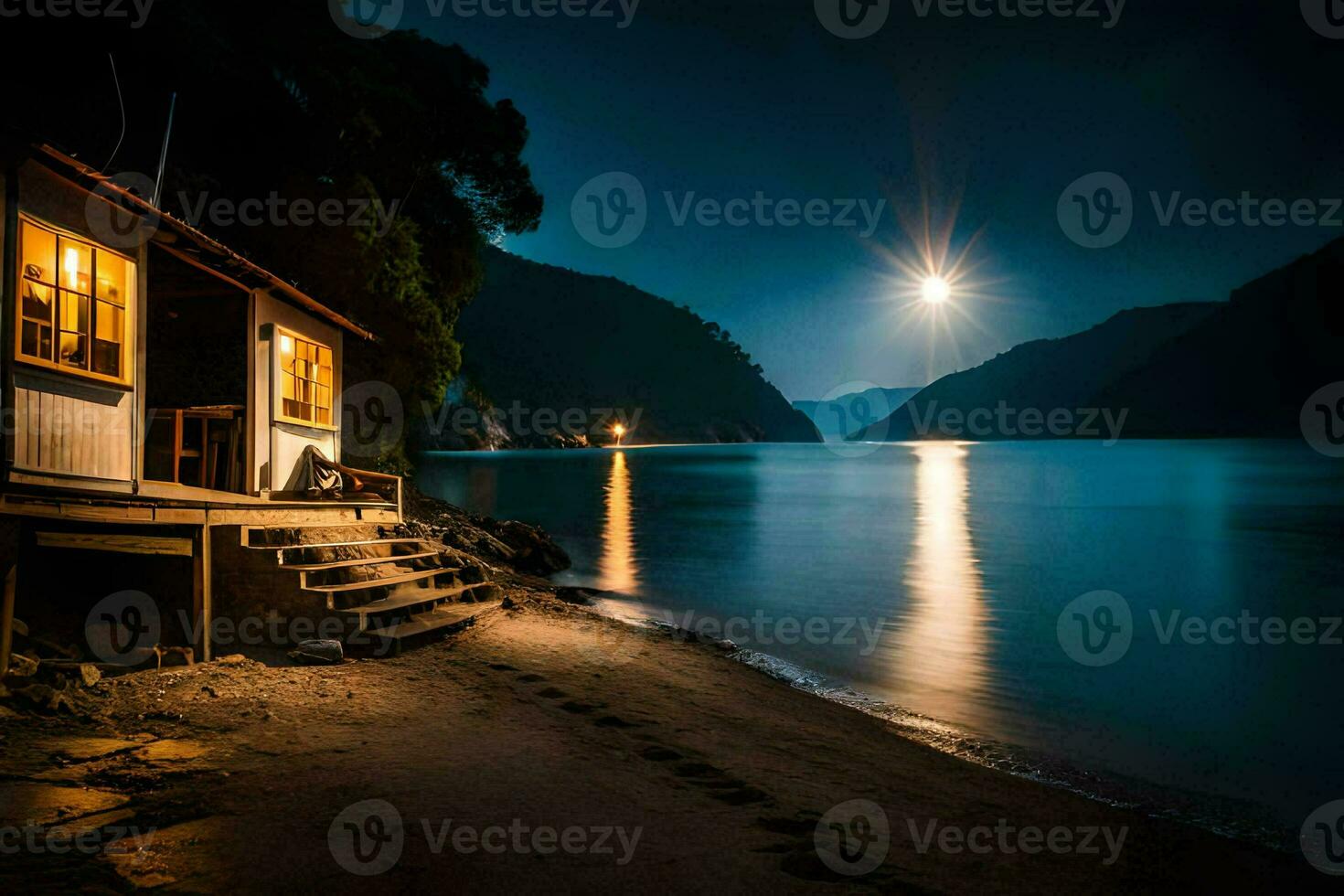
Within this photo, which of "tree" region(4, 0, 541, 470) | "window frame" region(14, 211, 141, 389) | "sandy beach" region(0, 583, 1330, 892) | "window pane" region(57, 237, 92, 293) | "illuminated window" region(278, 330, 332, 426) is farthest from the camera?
"tree" region(4, 0, 541, 470)

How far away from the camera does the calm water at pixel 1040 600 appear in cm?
863

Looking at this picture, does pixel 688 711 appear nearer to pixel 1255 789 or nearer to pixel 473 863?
pixel 473 863

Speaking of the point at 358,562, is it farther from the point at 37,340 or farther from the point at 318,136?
the point at 318,136

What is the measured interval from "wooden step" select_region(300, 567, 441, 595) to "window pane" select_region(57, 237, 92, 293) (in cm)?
395

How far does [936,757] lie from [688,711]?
261 centimetres

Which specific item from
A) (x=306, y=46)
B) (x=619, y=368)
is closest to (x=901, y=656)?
(x=306, y=46)

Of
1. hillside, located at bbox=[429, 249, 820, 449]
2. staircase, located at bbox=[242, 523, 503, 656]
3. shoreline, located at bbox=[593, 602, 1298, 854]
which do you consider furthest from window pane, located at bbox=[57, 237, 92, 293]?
hillside, located at bbox=[429, 249, 820, 449]

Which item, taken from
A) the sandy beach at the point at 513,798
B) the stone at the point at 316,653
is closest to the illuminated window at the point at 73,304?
the sandy beach at the point at 513,798

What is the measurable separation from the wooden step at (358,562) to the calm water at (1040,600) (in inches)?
216

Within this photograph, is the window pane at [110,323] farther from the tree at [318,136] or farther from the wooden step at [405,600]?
the tree at [318,136]

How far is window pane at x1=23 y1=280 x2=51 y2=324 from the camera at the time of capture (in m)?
6.69

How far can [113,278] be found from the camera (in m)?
7.79

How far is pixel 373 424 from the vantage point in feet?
61.7

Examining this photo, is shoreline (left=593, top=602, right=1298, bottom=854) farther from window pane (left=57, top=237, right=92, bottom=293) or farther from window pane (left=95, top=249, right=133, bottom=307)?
window pane (left=57, top=237, right=92, bottom=293)
